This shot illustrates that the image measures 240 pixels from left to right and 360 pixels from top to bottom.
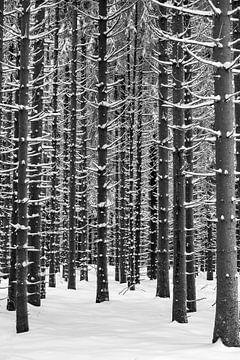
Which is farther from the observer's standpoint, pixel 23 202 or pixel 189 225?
pixel 189 225

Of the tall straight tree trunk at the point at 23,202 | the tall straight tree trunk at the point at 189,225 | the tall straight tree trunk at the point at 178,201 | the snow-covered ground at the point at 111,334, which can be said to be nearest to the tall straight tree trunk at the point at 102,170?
the snow-covered ground at the point at 111,334

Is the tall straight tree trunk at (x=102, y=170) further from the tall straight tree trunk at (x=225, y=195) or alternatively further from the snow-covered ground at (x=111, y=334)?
the tall straight tree trunk at (x=225, y=195)

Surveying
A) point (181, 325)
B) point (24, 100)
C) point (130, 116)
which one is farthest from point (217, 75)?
point (130, 116)

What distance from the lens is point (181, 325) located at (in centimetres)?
938

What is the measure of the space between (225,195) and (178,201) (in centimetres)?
299

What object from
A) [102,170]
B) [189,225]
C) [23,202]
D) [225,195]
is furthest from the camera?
[102,170]

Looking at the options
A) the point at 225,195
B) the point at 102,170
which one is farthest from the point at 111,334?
the point at 102,170

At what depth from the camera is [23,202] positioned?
902 cm

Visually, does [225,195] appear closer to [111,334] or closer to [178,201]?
[178,201]

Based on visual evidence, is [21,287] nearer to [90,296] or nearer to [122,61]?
[90,296]

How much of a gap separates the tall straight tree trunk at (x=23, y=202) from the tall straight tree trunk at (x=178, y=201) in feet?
9.89

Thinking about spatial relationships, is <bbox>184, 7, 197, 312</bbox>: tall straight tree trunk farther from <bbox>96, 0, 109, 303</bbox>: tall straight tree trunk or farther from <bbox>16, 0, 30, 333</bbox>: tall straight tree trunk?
<bbox>16, 0, 30, 333</bbox>: tall straight tree trunk

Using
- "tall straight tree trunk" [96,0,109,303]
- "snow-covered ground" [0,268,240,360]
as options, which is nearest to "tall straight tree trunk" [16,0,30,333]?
A: "snow-covered ground" [0,268,240,360]

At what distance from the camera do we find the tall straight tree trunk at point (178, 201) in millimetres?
9500
